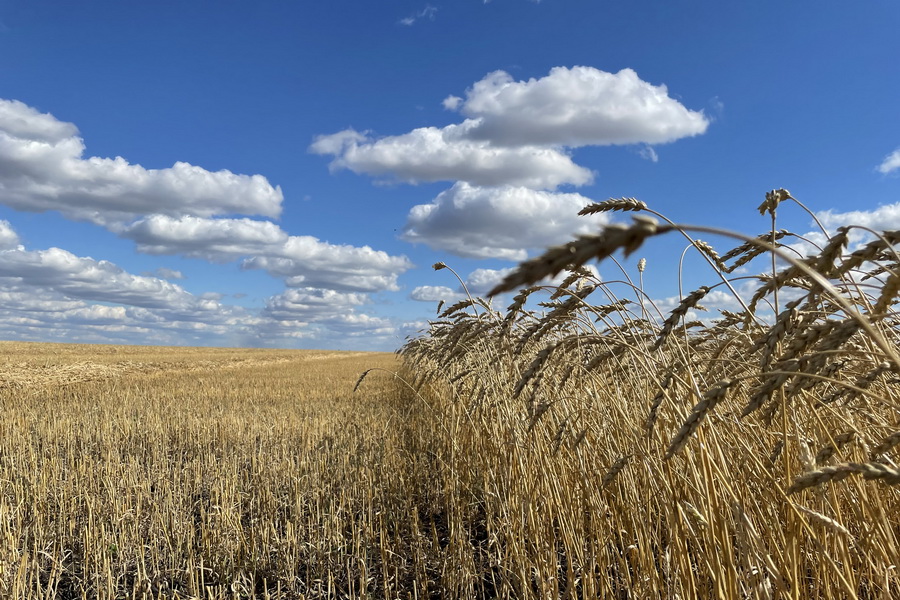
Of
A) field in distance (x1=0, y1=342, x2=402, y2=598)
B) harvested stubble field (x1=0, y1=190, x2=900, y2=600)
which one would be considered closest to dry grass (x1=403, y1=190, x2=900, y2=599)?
harvested stubble field (x1=0, y1=190, x2=900, y2=600)

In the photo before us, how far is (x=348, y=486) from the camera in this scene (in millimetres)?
5254

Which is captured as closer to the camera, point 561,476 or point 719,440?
point 719,440

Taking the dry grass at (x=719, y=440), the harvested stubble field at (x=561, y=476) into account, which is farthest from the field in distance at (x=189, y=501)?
the dry grass at (x=719, y=440)

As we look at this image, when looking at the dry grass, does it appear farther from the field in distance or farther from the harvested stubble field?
the field in distance

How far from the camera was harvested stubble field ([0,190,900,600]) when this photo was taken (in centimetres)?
161

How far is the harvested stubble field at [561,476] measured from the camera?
161 centimetres

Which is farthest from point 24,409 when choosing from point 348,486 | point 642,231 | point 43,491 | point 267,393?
point 642,231

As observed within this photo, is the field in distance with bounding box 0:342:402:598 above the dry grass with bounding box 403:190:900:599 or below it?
below

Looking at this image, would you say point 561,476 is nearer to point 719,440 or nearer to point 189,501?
point 719,440

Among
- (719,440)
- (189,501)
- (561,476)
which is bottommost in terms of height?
(189,501)

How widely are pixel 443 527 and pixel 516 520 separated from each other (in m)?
1.40

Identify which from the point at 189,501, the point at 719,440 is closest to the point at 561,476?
the point at 719,440

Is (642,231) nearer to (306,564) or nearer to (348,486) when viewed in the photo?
(306,564)

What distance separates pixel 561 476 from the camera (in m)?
3.25
